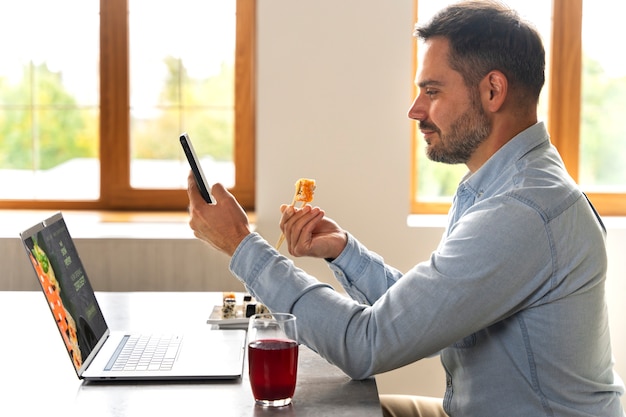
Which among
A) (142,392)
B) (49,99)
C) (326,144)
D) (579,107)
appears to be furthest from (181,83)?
(142,392)

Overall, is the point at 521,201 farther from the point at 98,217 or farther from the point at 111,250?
the point at 98,217

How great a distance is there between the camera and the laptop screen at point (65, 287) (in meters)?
1.40

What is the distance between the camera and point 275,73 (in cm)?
300

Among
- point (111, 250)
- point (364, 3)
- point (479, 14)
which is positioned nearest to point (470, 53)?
point (479, 14)

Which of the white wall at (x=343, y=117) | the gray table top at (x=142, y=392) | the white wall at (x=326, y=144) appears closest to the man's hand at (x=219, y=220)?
the gray table top at (x=142, y=392)

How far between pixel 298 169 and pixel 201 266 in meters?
0.49

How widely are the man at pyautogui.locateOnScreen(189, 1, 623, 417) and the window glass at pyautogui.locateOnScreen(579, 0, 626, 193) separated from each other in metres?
1.82

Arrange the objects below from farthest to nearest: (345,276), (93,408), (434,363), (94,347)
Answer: (434,363), (345,276), (94,347), (93,408)

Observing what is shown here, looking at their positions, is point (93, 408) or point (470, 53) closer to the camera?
point (93, 408)

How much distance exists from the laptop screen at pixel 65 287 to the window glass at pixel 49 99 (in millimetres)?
1889

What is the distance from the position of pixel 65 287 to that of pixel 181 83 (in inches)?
79.9

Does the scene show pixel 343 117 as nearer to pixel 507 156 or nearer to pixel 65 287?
pixel 507 156

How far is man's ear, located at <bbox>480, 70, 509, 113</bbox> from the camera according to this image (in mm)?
1589

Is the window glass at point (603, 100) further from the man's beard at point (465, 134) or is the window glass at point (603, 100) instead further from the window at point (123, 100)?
the man's beard at point (465, 134)
